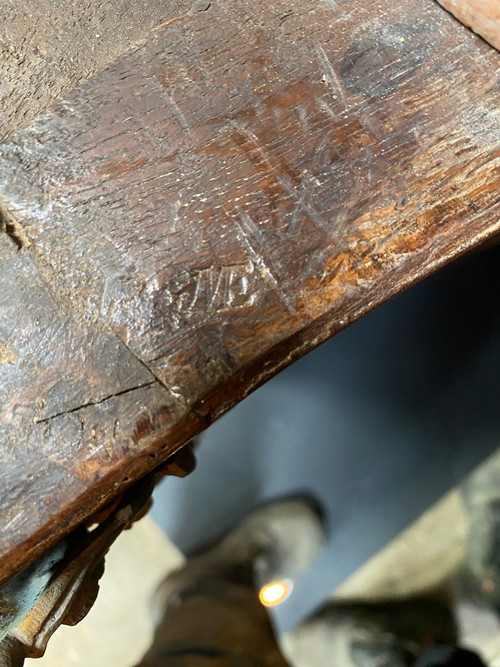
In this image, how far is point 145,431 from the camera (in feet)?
2.53

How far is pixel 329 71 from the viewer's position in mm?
930

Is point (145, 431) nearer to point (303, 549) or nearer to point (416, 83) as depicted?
point (416, 83)

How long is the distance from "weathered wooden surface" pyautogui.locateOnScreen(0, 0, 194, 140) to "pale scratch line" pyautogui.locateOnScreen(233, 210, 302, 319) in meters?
0.44

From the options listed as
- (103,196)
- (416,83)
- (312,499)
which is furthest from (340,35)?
(312,499)

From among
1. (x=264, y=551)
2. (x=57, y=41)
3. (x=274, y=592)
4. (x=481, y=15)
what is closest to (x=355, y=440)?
(x=264, y=551)

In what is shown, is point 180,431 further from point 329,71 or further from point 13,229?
point 329,71

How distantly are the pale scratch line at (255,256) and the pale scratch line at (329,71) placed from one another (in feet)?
0.95

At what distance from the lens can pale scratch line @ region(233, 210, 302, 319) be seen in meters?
0.82

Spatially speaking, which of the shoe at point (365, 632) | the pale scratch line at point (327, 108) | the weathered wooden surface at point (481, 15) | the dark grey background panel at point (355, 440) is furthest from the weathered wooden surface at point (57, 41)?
the shoe at point (365, 632)

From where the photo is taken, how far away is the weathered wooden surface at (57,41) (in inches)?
38.6

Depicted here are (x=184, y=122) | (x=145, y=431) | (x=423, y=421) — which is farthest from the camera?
(x=423, y=421)

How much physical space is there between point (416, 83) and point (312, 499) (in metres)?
1.64

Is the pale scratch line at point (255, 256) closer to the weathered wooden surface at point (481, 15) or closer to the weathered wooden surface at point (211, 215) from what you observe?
the weathered wooden surface at point (211, 215)

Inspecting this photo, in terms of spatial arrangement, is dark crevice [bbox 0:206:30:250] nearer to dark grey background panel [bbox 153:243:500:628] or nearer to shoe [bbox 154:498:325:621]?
dark grey background panel [bbox 153:243:500:628]
